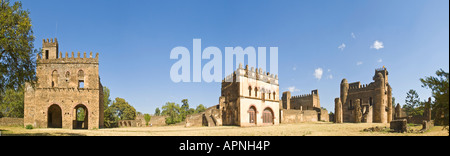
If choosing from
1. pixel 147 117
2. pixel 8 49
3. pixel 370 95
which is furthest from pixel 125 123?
pixel 370 95

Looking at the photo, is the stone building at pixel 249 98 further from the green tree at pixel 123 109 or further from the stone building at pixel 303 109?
the green tree at pixel 123 109

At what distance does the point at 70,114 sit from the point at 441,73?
32425 mm

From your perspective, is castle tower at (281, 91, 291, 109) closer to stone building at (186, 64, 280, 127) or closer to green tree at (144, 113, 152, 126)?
stone building at (186, 64, 280, 127)

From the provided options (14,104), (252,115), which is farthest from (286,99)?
(14,104)

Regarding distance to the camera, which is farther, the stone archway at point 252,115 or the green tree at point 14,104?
the green tree at point 14,104

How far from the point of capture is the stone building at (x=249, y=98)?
109 feet

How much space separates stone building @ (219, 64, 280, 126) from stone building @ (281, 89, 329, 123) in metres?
4.83

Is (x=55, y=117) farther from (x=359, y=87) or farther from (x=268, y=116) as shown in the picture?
(x=359, y=87)

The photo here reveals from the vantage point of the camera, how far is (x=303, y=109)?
57188mm

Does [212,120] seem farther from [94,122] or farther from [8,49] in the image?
[8,49]

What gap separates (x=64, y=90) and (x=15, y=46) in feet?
46.2

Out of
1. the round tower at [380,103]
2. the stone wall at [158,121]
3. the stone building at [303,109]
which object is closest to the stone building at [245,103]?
the stone building at [303,109]

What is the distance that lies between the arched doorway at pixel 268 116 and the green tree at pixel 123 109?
33.7 meters

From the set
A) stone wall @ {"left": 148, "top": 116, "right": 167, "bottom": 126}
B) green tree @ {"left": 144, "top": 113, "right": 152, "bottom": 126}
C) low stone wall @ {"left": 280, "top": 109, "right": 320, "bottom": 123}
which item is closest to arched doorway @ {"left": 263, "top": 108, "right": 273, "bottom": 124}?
low stone wall @ {"left": 280, "top": 109, "right": 320, "bottom": 123}
